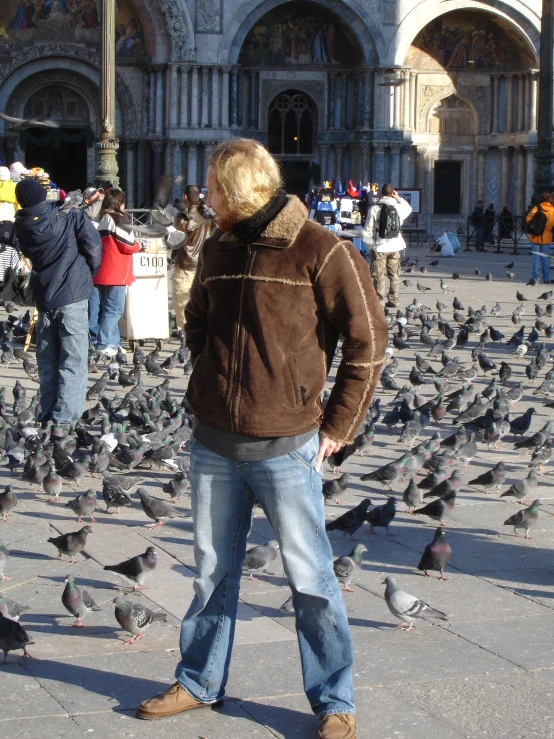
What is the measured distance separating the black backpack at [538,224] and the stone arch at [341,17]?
13.3 m

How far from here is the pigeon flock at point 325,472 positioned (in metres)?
5.38

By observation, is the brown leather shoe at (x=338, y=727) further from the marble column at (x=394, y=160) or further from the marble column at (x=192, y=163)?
the marble column at (x=394, y=160)

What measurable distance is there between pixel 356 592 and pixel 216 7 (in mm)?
27529

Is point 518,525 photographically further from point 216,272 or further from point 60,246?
point 60,246

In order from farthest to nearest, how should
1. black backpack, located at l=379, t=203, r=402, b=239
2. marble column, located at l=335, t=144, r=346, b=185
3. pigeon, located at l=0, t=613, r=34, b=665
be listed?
marble column, located at l=335, t=144, r=346, b=185 → black backpack, located at l=379, t=203, r=402, b=239 → pigeon, located at l=0, t=613, r=34, b=665

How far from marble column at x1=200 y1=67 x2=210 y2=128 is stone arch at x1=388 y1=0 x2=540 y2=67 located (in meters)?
5.05

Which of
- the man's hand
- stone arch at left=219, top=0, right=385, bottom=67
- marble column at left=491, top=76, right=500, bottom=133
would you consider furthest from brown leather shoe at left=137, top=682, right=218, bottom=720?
marble column at left=491, top=76, right=500, bottom=133

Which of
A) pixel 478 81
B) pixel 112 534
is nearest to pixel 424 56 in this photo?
pixel 478 81

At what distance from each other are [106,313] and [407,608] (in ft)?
24.0

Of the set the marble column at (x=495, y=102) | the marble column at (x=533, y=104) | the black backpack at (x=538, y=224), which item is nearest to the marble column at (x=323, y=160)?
the marble column at (x=495, y=102)

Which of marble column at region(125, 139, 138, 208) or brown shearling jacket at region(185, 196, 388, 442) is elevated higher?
marble column at region(125, 139, 138, 208)

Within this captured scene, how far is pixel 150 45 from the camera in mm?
31266

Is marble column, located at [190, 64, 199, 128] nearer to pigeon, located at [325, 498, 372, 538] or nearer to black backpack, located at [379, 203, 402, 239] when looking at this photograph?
black backpack, located at [379, 203, 402, 239]

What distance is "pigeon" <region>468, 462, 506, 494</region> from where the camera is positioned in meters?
7.28
